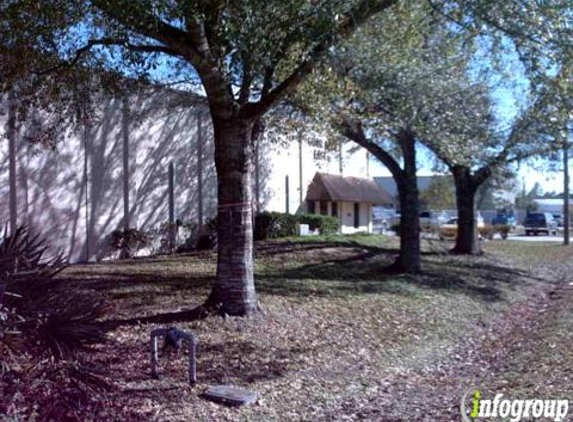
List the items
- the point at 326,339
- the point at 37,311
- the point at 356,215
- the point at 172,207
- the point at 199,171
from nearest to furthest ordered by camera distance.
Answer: the point at 37,311, the point at 326,339, the point at 172,207, the point at 199,171, the point at 356,215

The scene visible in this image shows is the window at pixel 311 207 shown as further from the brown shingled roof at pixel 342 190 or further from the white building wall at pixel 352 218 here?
the white building wall at pixel 352 218

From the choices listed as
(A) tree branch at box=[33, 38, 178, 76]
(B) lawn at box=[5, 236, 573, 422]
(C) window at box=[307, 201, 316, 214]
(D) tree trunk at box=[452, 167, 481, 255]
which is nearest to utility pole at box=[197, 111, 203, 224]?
(B) lawn at box=[5, 236, 573, 422]

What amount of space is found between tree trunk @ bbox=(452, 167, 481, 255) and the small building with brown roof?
23.4ft

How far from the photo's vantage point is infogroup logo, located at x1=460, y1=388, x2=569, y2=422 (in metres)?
5.58

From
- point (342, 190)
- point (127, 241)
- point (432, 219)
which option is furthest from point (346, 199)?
point (432, 219)

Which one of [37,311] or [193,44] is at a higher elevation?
[193,44]

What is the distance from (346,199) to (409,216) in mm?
12744

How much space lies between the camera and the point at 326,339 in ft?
30.3

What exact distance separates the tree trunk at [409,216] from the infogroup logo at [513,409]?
33.3 ft

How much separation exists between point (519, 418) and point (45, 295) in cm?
413

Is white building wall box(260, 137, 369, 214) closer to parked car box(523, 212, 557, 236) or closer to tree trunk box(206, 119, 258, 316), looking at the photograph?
tree trunk box(206, 119, 258, 316)

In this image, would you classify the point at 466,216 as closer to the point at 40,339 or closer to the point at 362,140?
the point at 362,140

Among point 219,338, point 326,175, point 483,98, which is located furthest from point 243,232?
point 326,175

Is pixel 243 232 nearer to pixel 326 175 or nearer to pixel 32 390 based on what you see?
pixel 32 390
